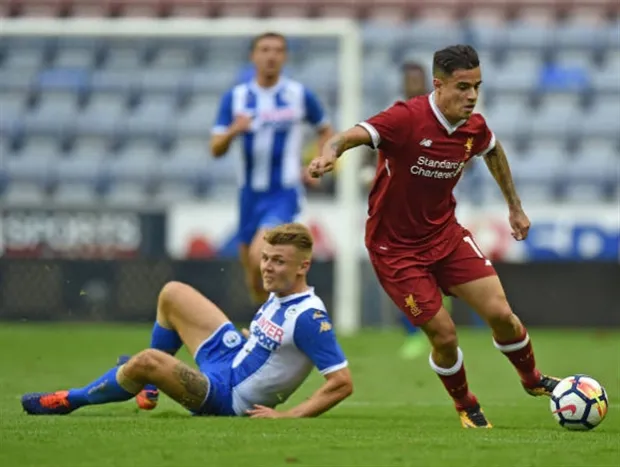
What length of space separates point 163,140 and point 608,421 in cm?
1087

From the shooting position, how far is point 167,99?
17.6m

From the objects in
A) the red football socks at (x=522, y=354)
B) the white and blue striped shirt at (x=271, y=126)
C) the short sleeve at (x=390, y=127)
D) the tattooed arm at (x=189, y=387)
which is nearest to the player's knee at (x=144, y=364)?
the tattooed arm at (x=189, y=387)

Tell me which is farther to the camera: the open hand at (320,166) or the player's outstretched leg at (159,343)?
the player's outstretched leg at (159,343)

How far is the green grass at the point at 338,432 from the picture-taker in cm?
557

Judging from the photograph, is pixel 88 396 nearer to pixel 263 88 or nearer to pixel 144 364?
pixel 144 364

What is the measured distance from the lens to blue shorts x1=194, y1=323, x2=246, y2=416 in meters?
7.35

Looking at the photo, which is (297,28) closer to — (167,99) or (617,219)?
(167,99)

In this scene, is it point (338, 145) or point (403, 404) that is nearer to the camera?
point (338, 145)

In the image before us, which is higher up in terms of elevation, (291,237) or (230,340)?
(291,237)

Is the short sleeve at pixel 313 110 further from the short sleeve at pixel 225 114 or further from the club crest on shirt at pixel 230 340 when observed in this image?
the club crest on shirt at pixel 230 340

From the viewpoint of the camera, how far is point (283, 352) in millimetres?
7305

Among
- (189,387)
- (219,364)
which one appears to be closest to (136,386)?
(189,387)

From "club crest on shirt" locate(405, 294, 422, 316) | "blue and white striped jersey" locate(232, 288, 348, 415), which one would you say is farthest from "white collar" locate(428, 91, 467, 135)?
"blue and white striped jersey" locate(232, 288, 348, 415)

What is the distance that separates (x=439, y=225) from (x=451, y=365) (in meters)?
0.75
